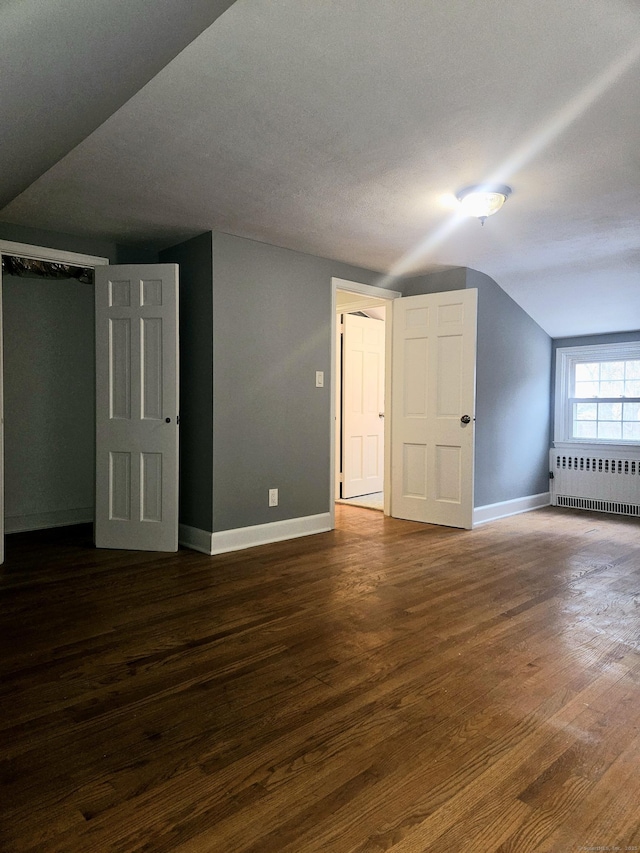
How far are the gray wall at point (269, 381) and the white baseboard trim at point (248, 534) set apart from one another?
0.19ft

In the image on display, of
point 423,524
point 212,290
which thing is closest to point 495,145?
point 212,290

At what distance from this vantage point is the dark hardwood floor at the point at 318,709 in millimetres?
1421

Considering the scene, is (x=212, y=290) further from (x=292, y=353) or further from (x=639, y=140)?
(x=639, y=140)

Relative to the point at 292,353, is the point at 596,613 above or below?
below

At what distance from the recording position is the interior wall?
4652mm

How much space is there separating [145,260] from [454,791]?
428 cm

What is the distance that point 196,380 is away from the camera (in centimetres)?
416

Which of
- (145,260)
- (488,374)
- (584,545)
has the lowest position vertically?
(584,545)

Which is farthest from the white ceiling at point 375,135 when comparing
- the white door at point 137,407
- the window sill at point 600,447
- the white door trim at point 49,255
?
the window sill at point 600,447

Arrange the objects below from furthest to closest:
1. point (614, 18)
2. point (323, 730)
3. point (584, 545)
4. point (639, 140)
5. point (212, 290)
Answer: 1. point (584, 545)
2. point (212, 290)
3. point (639, 140)
4. point (323, 730)
5. point (614, 18)

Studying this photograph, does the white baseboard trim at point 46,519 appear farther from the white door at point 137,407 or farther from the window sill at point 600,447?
the window sill at point 600,447

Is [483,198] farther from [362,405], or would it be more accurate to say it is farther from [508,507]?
[362,405]

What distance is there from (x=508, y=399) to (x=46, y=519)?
14.7ft

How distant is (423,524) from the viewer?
16.6ft
